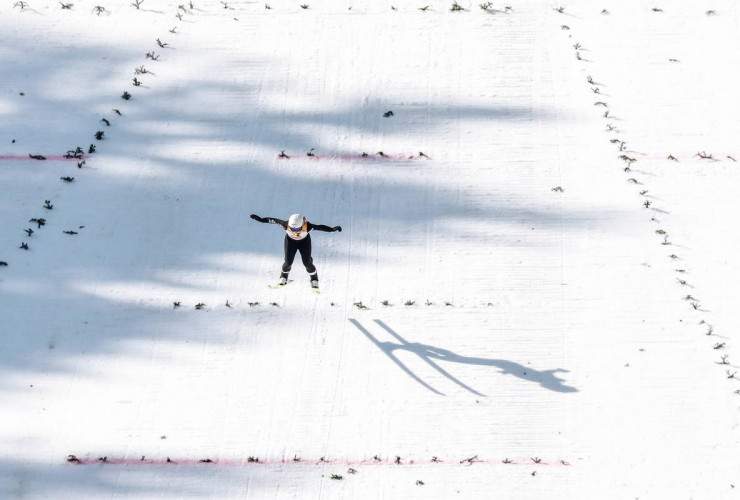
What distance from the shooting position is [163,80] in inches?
Result: 549

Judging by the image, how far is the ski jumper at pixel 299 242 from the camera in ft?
34.5

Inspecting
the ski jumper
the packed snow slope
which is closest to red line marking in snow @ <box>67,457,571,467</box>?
the packed snow slope

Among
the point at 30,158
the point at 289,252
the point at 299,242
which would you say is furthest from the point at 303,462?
the point at 30,158

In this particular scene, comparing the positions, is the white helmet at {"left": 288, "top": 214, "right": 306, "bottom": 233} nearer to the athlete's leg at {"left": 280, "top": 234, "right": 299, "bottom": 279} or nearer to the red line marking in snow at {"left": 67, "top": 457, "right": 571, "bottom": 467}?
the athlete's leg at {"left": 280, "top": 234, "right": 299, "bottom": 279}

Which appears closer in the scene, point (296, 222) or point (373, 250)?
point (296, 222)

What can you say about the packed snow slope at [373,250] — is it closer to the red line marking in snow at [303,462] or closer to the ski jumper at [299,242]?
the red line marking in snow at [303,462]

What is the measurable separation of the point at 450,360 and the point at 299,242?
2749 millimetres

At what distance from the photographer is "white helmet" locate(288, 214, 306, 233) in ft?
33.9

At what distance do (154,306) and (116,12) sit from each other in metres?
6.58

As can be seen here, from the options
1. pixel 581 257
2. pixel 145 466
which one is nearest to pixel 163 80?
pixel 145 466

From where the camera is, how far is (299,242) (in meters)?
10.8

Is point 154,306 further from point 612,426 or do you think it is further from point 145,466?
point 612,426

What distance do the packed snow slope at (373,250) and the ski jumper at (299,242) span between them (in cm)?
56

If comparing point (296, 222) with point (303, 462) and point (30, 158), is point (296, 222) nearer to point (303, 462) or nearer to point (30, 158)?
point (303, 462)
